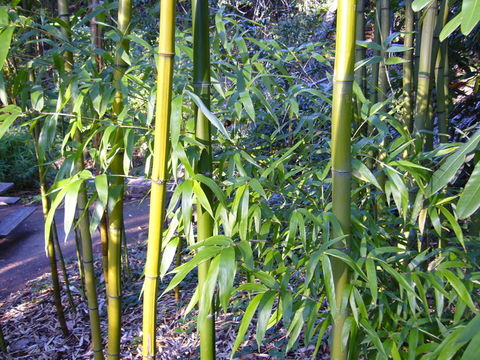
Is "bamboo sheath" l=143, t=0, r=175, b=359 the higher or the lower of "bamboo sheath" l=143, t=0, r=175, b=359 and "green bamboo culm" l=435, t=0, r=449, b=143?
the lower

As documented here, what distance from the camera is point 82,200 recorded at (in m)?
1.55

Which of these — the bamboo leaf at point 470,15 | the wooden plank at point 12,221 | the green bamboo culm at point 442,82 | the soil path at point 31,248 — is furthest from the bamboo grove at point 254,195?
the wooden plank at point 12,221

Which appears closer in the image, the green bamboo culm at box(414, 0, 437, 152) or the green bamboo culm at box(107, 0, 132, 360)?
the green bamboo culm at box(107, 0, 132, 360)

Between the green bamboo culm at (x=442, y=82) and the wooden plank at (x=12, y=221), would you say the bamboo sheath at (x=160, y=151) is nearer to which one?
the green bamboo culm at (x=442, y=82)

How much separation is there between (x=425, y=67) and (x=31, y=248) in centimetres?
424

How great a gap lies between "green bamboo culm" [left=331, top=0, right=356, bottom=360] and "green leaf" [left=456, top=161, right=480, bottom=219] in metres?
0.35

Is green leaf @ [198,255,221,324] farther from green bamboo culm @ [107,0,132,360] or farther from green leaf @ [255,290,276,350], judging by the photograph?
green bamboo culm @ [107,0,132,360]

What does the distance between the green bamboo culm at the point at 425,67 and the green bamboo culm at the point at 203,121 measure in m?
0.63

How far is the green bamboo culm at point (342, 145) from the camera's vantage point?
83 centimetres

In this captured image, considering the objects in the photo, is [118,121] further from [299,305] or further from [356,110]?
[356,110]

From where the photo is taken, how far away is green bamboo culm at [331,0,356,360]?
83cm

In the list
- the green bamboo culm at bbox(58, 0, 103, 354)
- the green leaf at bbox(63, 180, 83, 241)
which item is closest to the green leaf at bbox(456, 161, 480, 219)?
the green leaf at bbox(63, 180, 83, 241)

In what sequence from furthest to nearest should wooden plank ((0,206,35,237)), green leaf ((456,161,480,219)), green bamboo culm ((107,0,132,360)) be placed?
wooden plank ((0,206,35,237)) → green bamboo culm ((107,0,132,360)) → green leaf ((456,161,480,219))

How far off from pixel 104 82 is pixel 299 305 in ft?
2.42
